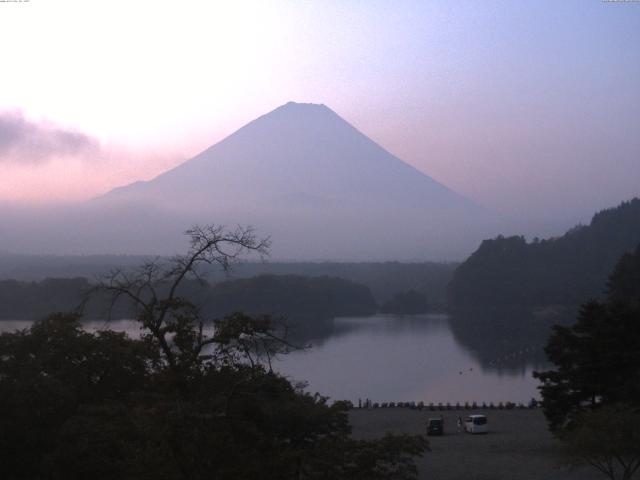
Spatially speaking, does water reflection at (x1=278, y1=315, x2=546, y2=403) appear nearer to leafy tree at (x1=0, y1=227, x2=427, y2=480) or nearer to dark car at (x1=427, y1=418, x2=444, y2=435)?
dark car at (x1=427, y1=418, x2=444, y2=435)

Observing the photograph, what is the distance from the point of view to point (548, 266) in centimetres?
4688

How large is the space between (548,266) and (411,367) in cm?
2973

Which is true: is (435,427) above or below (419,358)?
above

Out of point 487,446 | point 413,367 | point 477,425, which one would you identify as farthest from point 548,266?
point 487,446

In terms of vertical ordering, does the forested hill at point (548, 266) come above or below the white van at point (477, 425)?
above

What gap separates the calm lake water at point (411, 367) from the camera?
50.9ft

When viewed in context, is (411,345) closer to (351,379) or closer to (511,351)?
(511,351)

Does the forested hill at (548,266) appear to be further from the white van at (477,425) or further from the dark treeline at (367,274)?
the white van at (477,425)

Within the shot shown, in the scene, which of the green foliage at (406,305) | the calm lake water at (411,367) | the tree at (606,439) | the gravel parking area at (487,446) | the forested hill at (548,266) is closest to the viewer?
the tree at (606,439)

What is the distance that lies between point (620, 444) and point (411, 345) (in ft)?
60.0

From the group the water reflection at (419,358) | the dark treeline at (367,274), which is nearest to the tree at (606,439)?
the water reflection at (419,358)

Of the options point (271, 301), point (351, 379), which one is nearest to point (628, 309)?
point (351, 379)

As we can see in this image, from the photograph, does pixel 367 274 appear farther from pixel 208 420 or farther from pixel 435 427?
pixel 208 420

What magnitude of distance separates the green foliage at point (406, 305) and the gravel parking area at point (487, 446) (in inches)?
1041
